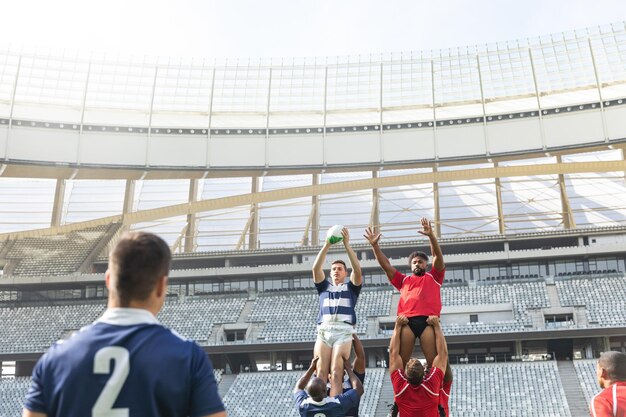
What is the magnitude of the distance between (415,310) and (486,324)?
112 ft

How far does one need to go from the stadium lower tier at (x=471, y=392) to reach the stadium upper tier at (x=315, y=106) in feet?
46.9

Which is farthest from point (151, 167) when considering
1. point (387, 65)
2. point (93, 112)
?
point (387, 65)

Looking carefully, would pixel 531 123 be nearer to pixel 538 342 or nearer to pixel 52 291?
pixel 538 342

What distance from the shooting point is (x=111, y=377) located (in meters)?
3.31

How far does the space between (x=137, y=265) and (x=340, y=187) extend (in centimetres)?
4650

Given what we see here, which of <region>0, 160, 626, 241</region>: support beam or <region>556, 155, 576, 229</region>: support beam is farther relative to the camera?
<region>556, 155, 576, 229</region>: support beam

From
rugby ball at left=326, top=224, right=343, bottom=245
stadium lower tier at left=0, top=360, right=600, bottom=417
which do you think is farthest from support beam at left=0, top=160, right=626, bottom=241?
rugby ball at left=326, top=224, right=343, bottom=245

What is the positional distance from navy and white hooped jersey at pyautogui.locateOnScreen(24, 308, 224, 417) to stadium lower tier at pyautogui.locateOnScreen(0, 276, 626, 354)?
131 feet

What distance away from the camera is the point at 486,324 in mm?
43344

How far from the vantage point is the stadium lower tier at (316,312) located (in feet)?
141

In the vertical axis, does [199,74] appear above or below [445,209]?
above

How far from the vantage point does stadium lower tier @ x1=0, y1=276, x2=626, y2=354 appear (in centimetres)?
4297

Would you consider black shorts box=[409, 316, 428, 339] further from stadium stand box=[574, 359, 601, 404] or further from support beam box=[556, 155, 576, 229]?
support beam box=[556, 155, 576, 229]

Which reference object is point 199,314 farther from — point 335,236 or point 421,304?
point 335,236
